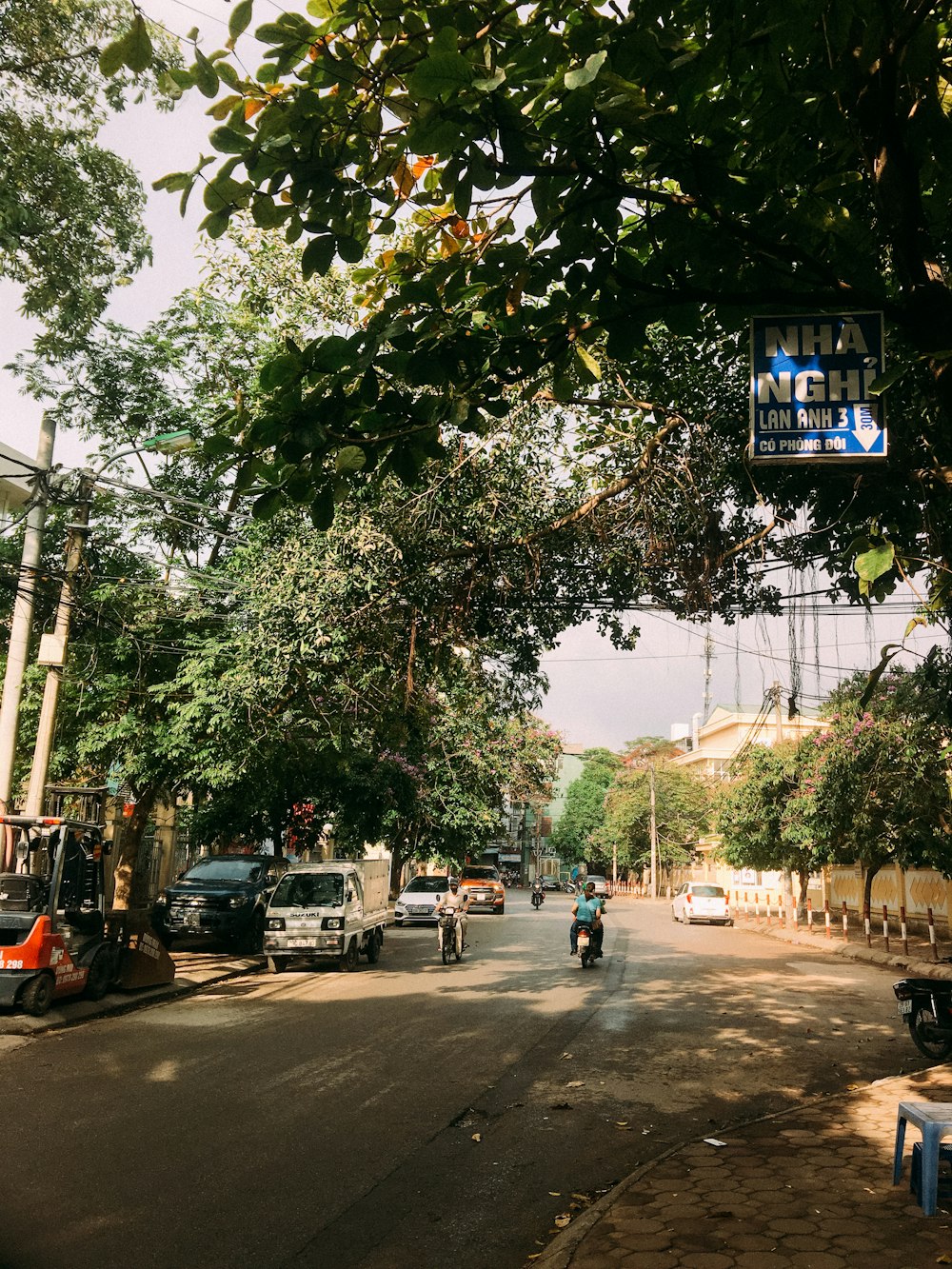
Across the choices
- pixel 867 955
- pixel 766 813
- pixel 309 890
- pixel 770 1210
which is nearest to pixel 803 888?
pixel 766 813

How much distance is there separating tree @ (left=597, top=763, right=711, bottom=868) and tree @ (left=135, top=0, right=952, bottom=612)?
65205mm

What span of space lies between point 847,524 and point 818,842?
2158 cm

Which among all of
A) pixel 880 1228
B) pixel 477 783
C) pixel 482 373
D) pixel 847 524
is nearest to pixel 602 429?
pixel 847 524

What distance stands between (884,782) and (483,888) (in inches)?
807

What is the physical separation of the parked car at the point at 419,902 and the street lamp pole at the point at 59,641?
19292 millimetres

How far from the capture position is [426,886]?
105ft

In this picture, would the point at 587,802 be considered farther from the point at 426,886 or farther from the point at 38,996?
the point at 38,996

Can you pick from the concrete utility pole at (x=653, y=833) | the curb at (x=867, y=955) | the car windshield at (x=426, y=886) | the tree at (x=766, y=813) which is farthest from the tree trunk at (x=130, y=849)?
the concrete utility pole at (x=653, y=833)

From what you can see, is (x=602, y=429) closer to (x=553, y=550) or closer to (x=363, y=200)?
(x=553, y=550)

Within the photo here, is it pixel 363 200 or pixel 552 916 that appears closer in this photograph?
pixel 363 200

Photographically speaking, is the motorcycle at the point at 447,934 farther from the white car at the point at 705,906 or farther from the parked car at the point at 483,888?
the parked car at the point at 483,888

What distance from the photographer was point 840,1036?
11.6m

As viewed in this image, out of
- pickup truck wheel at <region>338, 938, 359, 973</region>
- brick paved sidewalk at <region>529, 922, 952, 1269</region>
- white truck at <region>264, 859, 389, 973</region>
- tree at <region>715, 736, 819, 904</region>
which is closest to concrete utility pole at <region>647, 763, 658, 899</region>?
tree at <region>715, 736, 819, 904</region>

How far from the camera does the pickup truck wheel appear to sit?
18.2 metres
